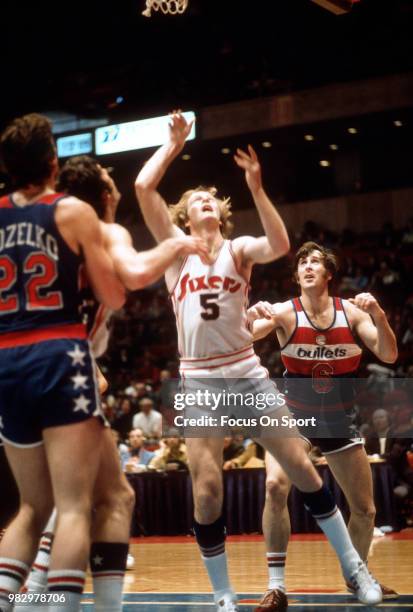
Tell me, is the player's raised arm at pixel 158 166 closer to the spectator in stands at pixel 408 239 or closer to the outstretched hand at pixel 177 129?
the outstretched hand at pixel 177 129

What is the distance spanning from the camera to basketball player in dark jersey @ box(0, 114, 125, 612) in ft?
11.3

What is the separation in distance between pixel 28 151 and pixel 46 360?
0.83 meters

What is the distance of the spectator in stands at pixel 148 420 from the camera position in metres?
15.1

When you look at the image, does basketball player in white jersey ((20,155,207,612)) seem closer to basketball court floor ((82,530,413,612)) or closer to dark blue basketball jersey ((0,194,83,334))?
dark blue basketball jersey ((0,194,83,334))

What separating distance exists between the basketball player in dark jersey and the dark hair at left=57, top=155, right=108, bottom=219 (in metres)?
0.44

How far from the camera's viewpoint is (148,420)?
15.2 m

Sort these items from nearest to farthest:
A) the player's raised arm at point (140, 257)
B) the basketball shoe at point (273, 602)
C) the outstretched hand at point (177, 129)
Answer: the player's raised arm at point (140, 257)
the outstretched hand at point (177, 129)
the basketball shoe at point (273, 602)

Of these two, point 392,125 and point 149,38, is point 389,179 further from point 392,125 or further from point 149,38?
point 149,38

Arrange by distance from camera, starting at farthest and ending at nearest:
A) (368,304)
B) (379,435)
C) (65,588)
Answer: (379,435) < (368,304) < (65,588)

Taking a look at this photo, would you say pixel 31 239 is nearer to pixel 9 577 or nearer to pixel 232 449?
pixel 9 577

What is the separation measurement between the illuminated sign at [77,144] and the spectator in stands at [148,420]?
711 cm

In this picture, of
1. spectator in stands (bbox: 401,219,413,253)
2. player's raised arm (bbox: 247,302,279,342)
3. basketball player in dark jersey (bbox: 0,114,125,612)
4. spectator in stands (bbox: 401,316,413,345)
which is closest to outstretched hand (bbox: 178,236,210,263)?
basketball player in dark jersey (bbox: 0,114,125,612)

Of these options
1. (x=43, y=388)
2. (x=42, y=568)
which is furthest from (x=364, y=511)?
(x=43, y=388)

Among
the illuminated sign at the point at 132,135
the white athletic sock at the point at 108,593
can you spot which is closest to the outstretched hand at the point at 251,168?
the white athletic sock at the point at 108,593
